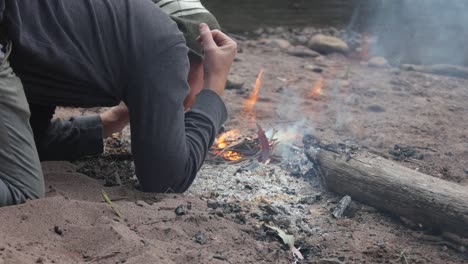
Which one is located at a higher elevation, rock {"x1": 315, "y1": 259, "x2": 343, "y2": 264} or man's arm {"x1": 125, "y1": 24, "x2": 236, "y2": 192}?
man's arm {"x1": 125, "y1": 24, "x2": 236, "y2": 192}

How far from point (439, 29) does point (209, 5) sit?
3271 millimetres

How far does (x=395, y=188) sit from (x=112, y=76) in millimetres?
1598

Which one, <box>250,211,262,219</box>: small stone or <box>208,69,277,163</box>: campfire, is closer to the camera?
<box>250,211,262,219</box>: small stone

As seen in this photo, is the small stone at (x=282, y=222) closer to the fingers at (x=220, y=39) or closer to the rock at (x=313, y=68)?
the fingers at (x=220, y=39)

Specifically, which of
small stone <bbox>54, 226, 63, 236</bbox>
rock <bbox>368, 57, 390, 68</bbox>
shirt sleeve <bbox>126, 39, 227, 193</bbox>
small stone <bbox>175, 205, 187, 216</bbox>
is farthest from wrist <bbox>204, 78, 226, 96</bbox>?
rock <bbox>368, 57, 390, 68</bbox>

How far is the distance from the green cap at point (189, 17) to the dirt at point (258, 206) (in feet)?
2.59

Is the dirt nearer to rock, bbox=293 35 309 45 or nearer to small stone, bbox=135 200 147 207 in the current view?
small stone, bbox=135 200 147 207

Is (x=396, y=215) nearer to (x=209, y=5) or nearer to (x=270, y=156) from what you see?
(x=270, y=156)

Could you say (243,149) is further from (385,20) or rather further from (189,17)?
(385,20)

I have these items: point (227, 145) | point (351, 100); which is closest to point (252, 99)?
point (351, 100)

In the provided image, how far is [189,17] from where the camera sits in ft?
10.3

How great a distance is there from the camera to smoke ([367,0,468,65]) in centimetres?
806

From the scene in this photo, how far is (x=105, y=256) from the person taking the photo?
231 centimetres

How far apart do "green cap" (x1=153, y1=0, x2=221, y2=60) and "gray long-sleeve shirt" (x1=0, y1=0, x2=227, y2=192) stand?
22 centimetres
